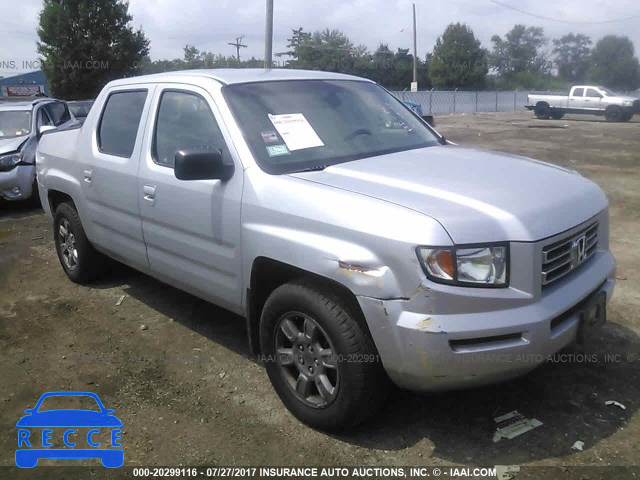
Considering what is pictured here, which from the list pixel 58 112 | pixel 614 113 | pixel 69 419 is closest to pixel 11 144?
pixel 58 112

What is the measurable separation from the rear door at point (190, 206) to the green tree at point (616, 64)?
244ft

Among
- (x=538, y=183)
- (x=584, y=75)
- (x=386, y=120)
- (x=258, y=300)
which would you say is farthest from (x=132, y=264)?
(x=584, y=75)

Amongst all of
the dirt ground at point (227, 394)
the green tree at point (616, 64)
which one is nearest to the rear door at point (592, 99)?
the dirt ground at point (227, 394)

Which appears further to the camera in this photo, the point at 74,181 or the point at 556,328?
the point at 74,181

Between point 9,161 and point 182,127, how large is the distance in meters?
6.27

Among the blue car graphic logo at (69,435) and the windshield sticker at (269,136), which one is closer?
the blue car graphic logo at (69,435)

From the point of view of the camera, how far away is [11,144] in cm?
919

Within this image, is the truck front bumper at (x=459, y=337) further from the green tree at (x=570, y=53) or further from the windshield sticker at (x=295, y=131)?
the green tree at (x=570, y=53)

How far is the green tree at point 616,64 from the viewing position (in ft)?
230

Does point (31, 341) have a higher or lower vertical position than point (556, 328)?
lower

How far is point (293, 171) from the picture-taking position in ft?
11.0

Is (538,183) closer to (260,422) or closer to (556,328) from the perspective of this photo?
(556,328)

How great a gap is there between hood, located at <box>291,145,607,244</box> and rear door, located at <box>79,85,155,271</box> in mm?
1558

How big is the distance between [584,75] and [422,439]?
282ft
